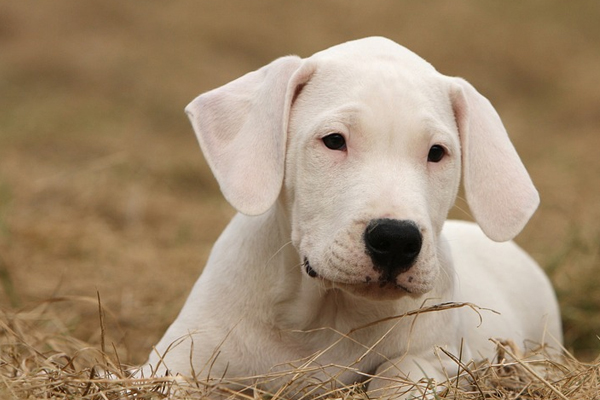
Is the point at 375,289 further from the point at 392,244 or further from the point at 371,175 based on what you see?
the point at 371,175

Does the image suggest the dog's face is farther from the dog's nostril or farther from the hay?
the hay

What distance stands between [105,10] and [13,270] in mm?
9201

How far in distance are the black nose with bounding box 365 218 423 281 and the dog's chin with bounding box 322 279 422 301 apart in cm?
6

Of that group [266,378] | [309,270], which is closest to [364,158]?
[309,270]

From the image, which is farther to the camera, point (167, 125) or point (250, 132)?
point (167, 125)

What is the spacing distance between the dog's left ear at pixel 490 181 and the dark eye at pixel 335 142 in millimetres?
603

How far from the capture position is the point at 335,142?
12.3 feet

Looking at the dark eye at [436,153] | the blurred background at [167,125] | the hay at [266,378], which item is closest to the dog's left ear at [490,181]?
the dark eye at [436,153]

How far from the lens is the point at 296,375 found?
3.89m

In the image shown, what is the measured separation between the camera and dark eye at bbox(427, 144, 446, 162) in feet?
12.6

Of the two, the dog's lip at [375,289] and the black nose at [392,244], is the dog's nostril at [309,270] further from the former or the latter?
the black nose at [392,244]

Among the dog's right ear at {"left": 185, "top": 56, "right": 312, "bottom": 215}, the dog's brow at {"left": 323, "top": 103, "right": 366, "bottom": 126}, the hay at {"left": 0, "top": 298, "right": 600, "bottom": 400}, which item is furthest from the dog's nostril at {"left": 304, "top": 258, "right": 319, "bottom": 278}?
the dog's brow at {"left": 323, "top": 103, "right": 366, "bottom": 126}

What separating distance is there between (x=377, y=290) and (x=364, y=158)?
20.1 inches

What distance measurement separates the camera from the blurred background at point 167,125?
689 cm
